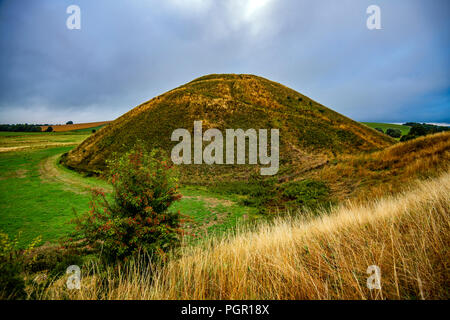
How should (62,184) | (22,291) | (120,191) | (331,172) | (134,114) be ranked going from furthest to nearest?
(134,114) < (62,184) < (331,172) < (120,191) < (22,291)

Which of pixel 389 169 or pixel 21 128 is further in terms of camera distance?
pixel 21 128

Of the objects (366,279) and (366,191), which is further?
(366,191)

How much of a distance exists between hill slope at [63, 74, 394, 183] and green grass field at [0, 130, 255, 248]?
388cm

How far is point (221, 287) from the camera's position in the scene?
2.02 metres

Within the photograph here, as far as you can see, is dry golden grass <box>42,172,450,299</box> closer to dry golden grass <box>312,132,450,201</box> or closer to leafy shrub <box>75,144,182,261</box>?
leafy shrub <box>75,144,182,261</box>

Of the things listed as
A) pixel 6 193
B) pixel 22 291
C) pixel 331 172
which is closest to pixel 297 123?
pixel 331 172

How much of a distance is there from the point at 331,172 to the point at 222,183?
9.32 meters

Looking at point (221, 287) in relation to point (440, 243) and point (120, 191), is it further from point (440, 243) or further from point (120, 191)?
point (120, 191)

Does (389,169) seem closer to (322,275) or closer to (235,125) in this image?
(322,275)

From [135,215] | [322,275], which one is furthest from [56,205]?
[322,275]

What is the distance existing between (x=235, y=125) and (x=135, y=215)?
872 inches

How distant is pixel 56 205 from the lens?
1053 cm

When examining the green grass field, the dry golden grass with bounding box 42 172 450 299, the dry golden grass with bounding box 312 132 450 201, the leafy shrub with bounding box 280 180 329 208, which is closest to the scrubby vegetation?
the green grass field

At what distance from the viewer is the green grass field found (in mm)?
7820
